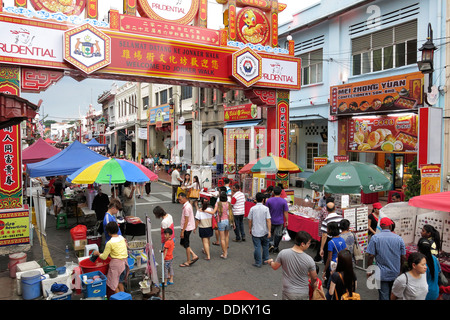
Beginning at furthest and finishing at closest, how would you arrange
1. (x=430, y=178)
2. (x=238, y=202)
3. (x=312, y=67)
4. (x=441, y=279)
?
1. (x=312, y=67)
2. (x=238, y=202)
3. (x=430, y=178)
4. (x=441, y=279)

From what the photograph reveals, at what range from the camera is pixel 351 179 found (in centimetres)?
817

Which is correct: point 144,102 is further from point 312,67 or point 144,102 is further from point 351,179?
point 351,179

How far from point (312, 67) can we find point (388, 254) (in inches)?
643

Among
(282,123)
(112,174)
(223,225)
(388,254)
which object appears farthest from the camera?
(282,123)

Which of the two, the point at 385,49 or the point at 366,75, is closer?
the point at 385,49

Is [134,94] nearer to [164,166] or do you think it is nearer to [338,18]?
[164,166]

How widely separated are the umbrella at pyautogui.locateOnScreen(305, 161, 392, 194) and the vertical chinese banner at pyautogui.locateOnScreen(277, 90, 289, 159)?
19.4 ft

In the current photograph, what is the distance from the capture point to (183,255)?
8.98m

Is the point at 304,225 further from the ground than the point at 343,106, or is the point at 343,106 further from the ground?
the point at 343,106

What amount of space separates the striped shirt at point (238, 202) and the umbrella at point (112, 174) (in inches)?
94.1

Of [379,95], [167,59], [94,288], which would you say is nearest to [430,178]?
[379,95]

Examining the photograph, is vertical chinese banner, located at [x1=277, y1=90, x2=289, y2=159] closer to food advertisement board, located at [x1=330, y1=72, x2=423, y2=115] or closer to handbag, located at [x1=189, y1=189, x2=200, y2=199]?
food advertisement board, located at [x1=330, y1=72, x2=423, y2=115]
